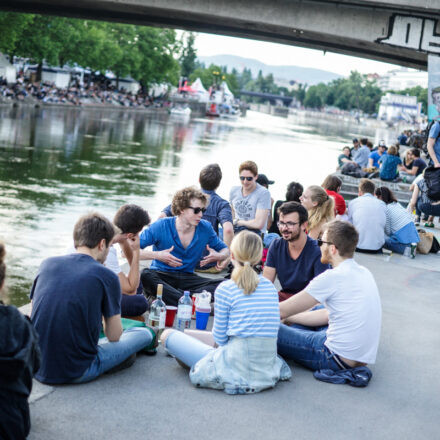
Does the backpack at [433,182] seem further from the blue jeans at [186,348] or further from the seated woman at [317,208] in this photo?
the blue jeans at [186,348]

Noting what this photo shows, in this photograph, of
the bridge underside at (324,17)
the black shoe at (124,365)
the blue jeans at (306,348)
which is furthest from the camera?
the bridge underside at (324,17)

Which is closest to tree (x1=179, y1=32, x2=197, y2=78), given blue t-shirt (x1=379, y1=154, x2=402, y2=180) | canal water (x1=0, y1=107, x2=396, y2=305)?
canal water (x1=0, y1=107, x2=396, y2=305)

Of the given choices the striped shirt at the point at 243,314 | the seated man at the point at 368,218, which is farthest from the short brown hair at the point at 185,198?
the seated man at the point at 368,218

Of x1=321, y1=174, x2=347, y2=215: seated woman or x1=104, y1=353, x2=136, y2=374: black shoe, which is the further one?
x1=321, y1=174, x2=347, y2=215: seated woman

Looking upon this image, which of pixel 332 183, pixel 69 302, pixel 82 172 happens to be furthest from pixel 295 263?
pixel 82 172

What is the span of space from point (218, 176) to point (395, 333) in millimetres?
2891

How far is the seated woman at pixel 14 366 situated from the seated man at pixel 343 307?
2341 millimetres

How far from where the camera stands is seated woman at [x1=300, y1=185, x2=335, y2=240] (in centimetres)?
775

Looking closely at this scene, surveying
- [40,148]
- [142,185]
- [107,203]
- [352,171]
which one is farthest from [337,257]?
[40,148]

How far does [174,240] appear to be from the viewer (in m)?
6.38

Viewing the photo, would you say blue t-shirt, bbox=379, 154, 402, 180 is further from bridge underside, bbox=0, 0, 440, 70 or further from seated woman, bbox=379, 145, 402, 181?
bridge underside, bbox=0, 0, 440, 70

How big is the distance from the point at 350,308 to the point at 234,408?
1163mm

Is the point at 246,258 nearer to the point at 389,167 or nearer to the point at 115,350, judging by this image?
the point at 115,350

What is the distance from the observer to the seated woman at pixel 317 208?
25.4 ft
